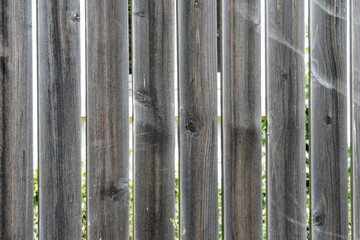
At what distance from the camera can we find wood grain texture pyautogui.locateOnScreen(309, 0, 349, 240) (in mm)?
1848

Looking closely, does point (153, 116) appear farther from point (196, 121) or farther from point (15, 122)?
point (15, 122)

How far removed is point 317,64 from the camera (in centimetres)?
185

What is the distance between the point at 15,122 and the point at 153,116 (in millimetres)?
511

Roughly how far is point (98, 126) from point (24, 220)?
1.44ft

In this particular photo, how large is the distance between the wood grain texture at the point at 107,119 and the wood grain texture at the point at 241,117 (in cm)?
41

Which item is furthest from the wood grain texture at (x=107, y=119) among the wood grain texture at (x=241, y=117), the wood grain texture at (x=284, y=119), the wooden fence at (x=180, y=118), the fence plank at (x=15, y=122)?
the wood grain texture at (x=284, y=119)

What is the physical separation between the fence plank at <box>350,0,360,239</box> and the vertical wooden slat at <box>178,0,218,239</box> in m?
0.64

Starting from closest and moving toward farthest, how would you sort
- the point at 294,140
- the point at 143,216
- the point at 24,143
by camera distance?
the point at 24,143, the point at 143,216, the point at 294,140

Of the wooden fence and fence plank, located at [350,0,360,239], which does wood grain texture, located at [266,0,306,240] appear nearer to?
the wooden fence

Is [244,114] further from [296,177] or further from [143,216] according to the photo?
[143,216]

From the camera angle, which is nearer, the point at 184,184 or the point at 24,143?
the point at 24,143

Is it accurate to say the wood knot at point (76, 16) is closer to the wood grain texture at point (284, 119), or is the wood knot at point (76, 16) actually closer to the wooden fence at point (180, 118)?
the wooden fence at point (180, 118)

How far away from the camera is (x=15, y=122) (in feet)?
5.18

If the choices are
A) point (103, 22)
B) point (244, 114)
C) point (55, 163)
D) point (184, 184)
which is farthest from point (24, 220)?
point (244, 114)
